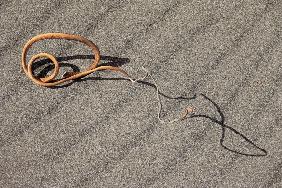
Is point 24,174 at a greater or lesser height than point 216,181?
greater

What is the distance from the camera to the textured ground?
2.96ft

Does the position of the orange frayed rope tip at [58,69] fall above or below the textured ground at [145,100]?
above

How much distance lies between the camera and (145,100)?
0.93 meters

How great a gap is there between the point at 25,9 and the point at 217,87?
0.46 m

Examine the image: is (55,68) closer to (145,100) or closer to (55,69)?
(55,69)

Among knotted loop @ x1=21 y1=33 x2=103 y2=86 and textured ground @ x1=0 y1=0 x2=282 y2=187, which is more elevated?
knotted loop @ x1=21 y1=33 x2=103 y2=86

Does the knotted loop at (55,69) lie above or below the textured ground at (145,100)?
above

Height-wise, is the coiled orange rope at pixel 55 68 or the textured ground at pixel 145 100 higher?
the coiled orange rope at pixel 55 68

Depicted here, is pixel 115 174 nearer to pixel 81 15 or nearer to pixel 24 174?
pixel 24 174

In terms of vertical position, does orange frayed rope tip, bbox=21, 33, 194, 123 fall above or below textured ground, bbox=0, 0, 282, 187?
above

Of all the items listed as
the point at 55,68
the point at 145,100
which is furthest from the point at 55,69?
the point at 145,100

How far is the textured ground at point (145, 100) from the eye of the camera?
90 cm

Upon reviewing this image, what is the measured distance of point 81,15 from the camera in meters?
0.94

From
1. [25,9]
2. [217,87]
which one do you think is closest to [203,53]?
[217,87]
